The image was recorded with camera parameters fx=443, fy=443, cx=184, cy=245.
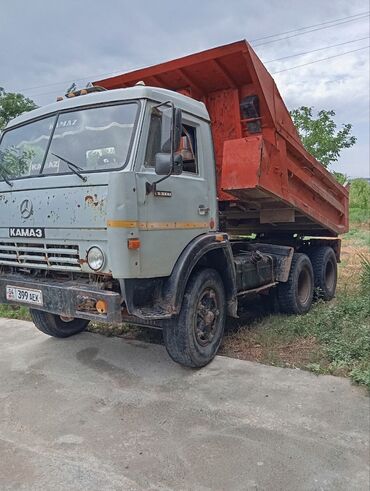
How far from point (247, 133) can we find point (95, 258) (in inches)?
99.4

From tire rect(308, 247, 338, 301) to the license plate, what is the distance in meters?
4.31

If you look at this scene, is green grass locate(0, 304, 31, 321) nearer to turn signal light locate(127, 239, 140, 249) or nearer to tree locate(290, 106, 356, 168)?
turn signal light locate(127, 239, 140, 249)

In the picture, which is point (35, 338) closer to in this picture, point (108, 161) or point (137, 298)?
point (137, 298)

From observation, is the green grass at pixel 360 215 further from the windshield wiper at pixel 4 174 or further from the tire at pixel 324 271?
the windshield wiper at pixel 4 174

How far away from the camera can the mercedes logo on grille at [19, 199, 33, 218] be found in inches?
148

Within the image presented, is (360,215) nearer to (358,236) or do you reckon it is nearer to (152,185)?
(358,236)

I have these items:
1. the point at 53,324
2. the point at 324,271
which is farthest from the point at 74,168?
the point at 324,271

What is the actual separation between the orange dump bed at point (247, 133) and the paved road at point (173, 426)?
1.85m

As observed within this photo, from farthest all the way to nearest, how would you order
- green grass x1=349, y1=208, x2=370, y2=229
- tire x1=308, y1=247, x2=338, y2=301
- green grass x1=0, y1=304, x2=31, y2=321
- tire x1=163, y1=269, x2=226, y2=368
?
green grass x1=349, y1=208, x2=370, y2=229
tire x1=308, y1=247, x2=338, y2=301
green grass x1=0, y1=304, x2=31, y2=321
tire x1=163, y1=269, x2=226, y2=368

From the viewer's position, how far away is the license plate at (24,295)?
367 cm

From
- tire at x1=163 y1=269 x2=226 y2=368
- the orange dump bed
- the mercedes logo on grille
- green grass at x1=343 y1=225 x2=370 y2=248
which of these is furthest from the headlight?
green grass at x1=343 y1=225 x2=370 y2=248

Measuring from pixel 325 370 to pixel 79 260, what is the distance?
7.55ft

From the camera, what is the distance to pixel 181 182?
3850mm

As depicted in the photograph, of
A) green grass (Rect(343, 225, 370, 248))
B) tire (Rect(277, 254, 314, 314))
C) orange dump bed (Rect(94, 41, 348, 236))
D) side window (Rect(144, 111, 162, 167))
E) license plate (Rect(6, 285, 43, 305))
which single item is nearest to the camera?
side window (Rect(144, 111, 162, 167))
